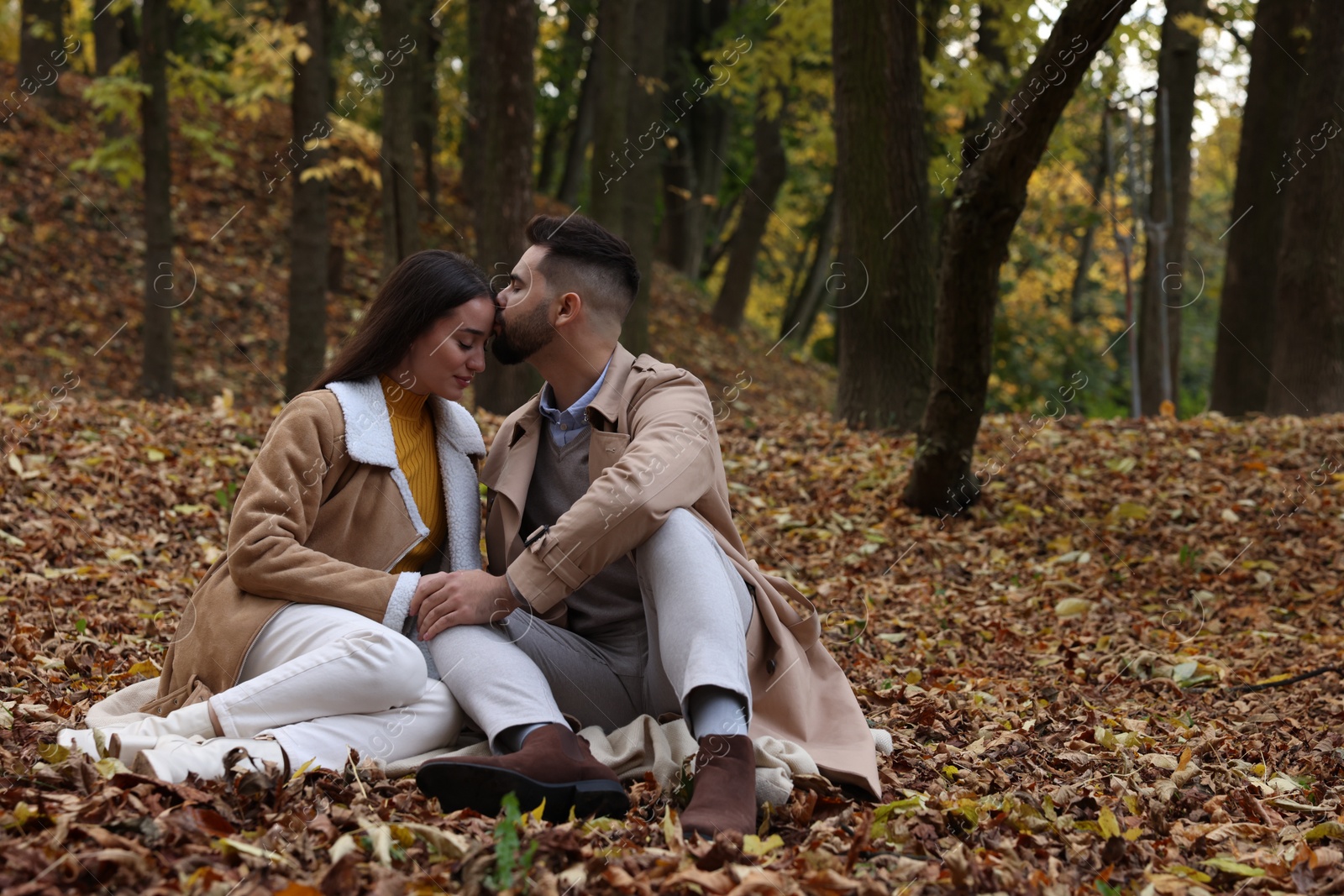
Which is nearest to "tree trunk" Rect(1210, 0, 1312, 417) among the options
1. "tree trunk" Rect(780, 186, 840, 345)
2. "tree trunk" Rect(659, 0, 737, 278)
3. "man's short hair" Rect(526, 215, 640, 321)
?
"tree trunk" Rect(659, 0, 737, 278)

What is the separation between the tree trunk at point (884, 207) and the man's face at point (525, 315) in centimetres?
444

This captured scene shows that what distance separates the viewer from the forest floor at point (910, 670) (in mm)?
2203

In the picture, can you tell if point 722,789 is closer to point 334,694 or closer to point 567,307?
point 334,694

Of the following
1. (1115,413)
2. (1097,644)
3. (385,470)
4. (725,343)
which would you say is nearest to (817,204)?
(725,343)

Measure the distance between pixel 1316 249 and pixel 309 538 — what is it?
785 centimetres

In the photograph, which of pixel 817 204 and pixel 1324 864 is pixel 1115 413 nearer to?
pixel 817 204

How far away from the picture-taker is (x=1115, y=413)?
13.1 m

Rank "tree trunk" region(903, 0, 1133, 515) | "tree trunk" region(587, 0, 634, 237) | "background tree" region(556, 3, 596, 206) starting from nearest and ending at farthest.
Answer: "tree trunk" region(903, 0, 1133, 515), "tree trunk" region(587, 0, 634, 237), "background tree" region(556, 3, 596, 206)

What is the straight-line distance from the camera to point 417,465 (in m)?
3.34

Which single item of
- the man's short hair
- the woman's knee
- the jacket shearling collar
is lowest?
the woman's knee

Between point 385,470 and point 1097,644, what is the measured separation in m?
3.18

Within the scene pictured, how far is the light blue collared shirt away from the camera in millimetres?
3307

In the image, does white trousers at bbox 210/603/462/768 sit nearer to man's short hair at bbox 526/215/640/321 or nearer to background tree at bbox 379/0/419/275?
man's short hair at bbox 526/215/640/321

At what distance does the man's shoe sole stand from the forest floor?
0.19 ft
